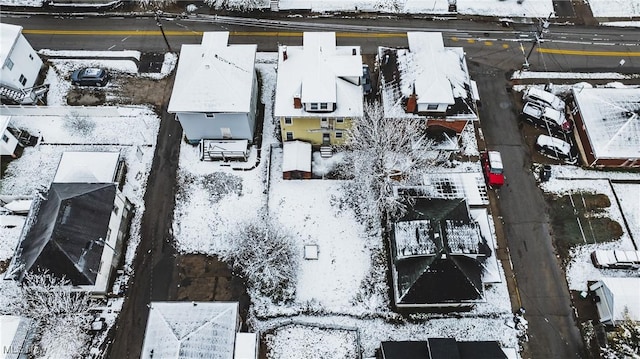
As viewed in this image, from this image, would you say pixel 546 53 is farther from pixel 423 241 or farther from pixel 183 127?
pixel 183 127

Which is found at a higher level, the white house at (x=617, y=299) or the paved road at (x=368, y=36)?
the paved road at (x=368, y=36)

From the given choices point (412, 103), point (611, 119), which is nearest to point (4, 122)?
point (412, 103)

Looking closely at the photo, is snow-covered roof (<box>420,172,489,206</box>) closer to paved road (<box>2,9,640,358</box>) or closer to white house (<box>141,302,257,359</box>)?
paved road (<box>2,9,640,358</box>)

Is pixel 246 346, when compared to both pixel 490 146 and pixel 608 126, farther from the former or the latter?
pixel 608 126

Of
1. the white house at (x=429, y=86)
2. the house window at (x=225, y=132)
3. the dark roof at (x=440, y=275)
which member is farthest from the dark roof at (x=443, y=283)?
the house window at (x=225, y=132)

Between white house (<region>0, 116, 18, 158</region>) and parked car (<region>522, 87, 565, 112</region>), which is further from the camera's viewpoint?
parked car (<region>522, 87, 565, 112</region>)

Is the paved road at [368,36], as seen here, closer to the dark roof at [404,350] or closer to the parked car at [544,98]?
the parked car at [544,98]

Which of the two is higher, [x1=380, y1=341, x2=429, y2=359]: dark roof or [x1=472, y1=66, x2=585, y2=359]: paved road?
[x1=472, y1=66, x2=585, y2=359]: paved road

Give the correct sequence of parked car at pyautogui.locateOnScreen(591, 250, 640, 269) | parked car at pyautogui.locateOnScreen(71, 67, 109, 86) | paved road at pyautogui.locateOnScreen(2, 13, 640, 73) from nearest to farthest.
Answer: parked car at pyautogui.locateOnScreen(591, 250, 640, 269) < parked car at pyautogui.locateOnScreen(71, 67, 109, 86) < paved road at pyautogui.locateOnScreen(2, 13, 640, 73)

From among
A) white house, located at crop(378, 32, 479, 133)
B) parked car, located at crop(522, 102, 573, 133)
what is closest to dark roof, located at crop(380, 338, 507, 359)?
white house, located at crop(378, 32, 479, 133)
